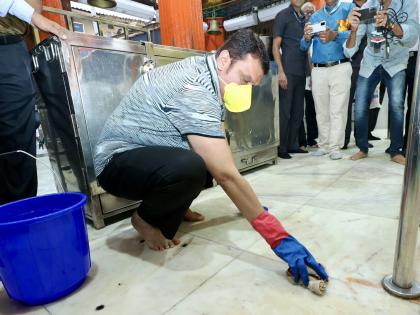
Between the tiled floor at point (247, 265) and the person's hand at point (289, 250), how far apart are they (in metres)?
0.05

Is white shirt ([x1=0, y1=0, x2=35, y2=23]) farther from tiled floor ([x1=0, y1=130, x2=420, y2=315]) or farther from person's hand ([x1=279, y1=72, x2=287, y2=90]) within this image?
person's hand ([x1=279, y1=72, x2=287, y2=90])

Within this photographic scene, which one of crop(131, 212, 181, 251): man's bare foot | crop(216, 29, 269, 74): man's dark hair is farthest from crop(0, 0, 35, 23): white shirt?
crop(131, 212, 181, 251): man's bare foot

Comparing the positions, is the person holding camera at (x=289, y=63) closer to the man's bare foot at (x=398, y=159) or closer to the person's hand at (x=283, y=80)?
the person's hand at (x=283, y=80)

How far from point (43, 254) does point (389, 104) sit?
226cm

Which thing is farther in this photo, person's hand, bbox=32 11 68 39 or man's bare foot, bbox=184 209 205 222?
man's bare foot, bbox=184 209 205 222

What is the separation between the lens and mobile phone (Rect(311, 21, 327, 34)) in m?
2.16

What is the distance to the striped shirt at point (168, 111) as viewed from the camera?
0.84m

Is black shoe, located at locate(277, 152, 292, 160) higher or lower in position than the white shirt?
lower

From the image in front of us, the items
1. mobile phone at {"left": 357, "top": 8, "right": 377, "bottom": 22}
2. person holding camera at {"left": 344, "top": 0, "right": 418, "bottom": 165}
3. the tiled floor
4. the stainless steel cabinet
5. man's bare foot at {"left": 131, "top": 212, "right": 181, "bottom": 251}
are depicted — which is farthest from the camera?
mobile phone at {"left": 357, "top": 8, "right": 377, "bottom": 22}

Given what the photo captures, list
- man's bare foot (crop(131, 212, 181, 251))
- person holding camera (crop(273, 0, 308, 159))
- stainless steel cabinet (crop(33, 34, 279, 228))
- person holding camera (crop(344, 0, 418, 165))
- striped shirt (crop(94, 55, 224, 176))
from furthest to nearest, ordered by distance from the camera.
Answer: person holding camera (crop(273, 0, 308, 159)) → person holding camera (crop(344, 0, 418, 165)) → stainless steel cabinet (crop(33, 34, 279, 228)) → man's bare foot (crop(131, 212, 181, 251)) → striped shirt (crop(94, 55, 224, 176))

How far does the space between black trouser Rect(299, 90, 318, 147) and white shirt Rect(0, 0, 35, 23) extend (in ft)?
8.18

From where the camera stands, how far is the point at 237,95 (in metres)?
0.92

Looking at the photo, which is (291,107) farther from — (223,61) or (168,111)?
(168,111)

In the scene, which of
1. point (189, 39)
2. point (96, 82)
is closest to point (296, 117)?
point (189, 39)
